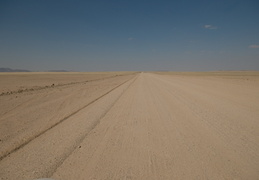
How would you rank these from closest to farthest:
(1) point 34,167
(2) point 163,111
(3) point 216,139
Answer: (1) point 34,167 < (3) point 216,139 < (2) point 163,111

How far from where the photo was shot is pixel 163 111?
21.1 feet

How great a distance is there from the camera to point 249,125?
187 inches

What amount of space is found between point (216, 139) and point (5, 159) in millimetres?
4492

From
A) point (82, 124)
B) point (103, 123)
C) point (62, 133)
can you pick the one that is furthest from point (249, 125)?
point (62, 133)

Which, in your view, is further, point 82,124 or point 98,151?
point 82,124

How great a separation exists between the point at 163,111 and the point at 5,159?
5062 mm

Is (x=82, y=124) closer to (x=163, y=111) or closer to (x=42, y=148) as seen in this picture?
(x=42, y=148)

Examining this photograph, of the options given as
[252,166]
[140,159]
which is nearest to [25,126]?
[140,159]

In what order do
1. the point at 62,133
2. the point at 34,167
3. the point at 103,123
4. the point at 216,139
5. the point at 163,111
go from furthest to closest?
the point at 163,111
the point at 103,123
the point at 62,133
the point at 216,139
the point at 34,167

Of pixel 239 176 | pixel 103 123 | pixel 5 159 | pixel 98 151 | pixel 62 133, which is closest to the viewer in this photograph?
pixel 239 176

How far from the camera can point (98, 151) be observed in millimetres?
3303

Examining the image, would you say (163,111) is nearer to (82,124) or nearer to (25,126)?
(82,124)

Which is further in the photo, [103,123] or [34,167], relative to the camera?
[103,123]

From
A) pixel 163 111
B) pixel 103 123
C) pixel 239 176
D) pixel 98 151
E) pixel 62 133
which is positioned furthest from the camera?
pixel 163 111
